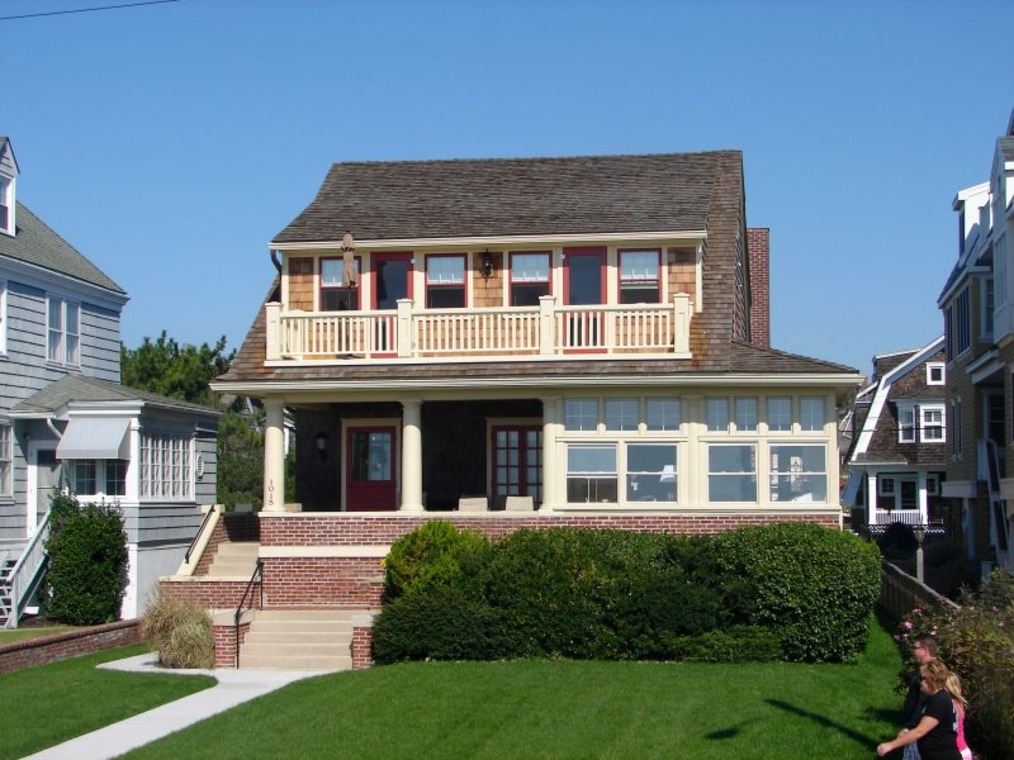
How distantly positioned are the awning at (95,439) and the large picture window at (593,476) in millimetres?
9055

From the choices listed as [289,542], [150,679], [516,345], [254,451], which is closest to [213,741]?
[150,679]

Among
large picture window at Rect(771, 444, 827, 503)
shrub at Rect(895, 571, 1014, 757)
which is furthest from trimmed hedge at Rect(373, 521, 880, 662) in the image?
shrub at Rect(895, 571, 1014, 757)

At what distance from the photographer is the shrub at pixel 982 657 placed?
13.0 metres

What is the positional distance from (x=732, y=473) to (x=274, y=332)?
8.35m

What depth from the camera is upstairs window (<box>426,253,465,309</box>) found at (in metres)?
25.3

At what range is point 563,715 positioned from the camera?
51.6ft

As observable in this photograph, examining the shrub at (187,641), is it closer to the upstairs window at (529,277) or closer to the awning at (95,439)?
the awning at (95,439)

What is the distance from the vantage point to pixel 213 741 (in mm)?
15086

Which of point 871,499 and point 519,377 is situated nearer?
point 519,377

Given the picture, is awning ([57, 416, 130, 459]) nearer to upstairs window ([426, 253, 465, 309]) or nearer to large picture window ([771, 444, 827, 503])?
upstairs window ([426, 253, 465, 309])

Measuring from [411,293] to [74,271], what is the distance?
8.94 metres

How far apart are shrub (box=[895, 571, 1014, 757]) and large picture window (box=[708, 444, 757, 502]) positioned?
6.98 meters

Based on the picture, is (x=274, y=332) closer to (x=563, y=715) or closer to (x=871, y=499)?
(x=563, y=715)

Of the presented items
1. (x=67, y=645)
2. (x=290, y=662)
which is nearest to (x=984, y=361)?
(x=290, y=662)
